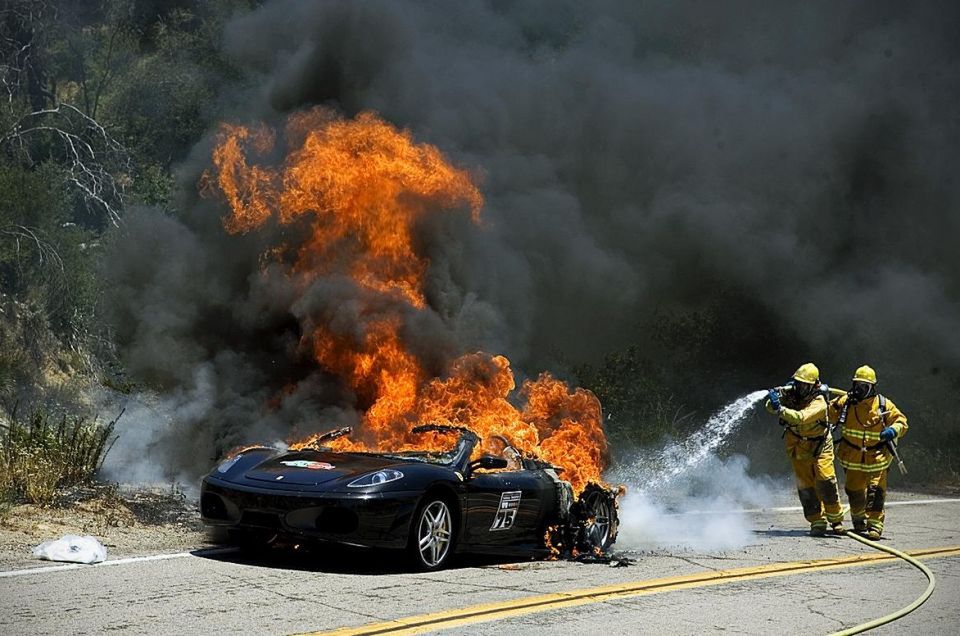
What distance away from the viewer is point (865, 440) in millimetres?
12430

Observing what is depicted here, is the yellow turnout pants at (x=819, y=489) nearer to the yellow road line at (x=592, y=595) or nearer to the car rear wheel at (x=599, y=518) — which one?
the yellow road line at (x=592, y=595)

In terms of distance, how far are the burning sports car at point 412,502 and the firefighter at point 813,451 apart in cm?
309

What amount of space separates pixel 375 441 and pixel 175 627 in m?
4.93

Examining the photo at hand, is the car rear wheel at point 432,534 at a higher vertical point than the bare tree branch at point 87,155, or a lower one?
lower

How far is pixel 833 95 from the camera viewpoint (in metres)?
23.0

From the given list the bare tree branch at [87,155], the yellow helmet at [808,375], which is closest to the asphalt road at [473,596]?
the yellow helmet at [808,375]

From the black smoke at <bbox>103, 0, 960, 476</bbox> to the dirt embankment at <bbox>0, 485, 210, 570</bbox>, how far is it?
99.7 inches

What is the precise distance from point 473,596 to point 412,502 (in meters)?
0.94

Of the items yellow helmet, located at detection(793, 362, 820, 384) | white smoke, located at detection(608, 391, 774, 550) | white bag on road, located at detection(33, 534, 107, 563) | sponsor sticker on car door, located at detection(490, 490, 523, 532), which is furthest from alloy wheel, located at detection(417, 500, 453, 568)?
yellow helmet, located at detection(793, 362, 820, 384)

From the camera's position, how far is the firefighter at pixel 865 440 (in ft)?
40.2

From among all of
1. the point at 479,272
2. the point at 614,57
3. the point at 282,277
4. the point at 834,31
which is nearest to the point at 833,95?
the point at 834,31

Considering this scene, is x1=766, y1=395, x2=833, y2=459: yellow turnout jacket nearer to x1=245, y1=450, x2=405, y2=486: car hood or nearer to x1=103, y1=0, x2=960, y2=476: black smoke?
x1=103, y1=0, x2=960, y2=476: black smoke

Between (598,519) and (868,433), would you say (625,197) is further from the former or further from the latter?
(598,519)

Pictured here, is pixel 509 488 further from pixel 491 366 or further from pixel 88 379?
pixel 88 379
